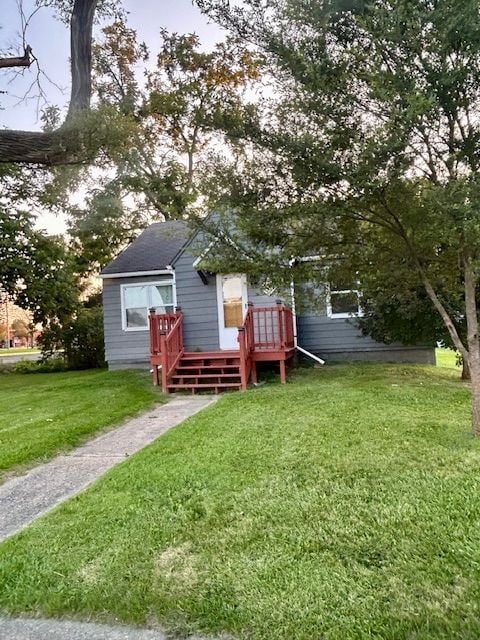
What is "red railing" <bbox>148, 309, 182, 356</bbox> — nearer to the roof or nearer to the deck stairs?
the deck stairs

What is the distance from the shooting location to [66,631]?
92.0 inches

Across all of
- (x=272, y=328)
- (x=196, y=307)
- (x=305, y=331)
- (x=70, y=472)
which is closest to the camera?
(x=70, y=472)

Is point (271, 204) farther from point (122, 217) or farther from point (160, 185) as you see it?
point (122, 217)

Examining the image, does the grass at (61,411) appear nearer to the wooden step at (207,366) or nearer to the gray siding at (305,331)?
the wooden step at (207,366)

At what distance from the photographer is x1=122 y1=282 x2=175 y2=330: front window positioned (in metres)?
13.9

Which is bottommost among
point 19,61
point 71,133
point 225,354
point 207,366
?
point 207,366

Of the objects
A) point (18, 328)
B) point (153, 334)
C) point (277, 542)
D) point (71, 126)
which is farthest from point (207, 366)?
point (18, 328)

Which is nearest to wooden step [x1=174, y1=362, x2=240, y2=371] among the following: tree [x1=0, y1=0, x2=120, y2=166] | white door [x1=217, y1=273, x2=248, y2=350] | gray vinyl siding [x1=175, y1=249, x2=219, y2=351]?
gray vinyl siding [x1=175, y1=249, x2=219, y2=351]

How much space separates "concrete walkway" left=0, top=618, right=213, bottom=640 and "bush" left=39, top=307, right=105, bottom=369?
1579cm

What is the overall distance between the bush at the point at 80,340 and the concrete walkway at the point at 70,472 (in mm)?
10669

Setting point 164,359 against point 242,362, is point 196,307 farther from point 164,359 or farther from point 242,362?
point 242,362

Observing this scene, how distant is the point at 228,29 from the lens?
4.93 m

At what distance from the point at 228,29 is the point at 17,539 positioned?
520 cm

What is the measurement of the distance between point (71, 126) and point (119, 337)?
10.7 m
